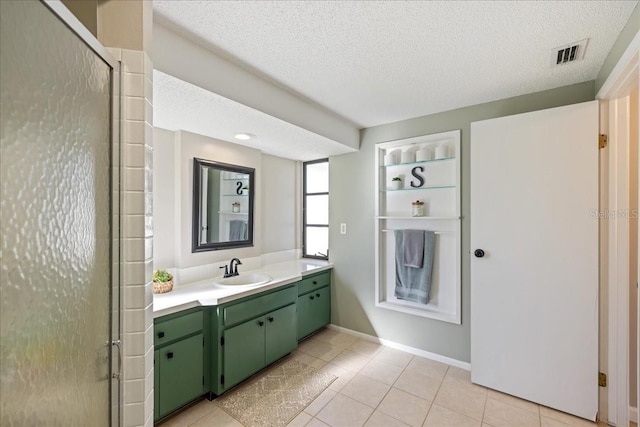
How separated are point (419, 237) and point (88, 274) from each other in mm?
2443

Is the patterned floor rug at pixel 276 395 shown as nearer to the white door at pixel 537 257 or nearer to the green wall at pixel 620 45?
the white door at pixel 537 257

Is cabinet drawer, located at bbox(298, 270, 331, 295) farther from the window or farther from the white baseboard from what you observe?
the white baseboard

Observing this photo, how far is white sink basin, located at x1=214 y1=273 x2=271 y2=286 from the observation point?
2.46m

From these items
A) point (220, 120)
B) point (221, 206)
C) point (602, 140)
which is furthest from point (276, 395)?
point (602, 140)

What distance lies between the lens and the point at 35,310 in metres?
0.61

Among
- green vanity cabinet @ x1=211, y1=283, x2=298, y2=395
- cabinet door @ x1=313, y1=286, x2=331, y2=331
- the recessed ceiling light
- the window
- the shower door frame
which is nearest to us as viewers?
the shower door frame

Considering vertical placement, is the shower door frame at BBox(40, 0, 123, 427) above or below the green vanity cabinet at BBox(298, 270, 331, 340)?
above

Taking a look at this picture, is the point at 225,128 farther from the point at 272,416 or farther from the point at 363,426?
the point at 363,426

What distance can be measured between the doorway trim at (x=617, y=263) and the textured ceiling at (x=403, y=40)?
1.25ft

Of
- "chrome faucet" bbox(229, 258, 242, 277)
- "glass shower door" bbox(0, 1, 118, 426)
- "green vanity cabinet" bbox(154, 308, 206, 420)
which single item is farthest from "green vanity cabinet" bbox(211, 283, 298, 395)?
"glass shower door" bbox(0, 1, 118, 426)

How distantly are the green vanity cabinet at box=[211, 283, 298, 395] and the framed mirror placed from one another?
74 centimetres

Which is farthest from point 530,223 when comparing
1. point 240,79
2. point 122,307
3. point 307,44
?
point 122,307

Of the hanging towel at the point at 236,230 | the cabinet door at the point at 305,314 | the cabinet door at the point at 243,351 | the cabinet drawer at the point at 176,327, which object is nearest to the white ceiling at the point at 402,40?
the hanging towel at the point at 236,230

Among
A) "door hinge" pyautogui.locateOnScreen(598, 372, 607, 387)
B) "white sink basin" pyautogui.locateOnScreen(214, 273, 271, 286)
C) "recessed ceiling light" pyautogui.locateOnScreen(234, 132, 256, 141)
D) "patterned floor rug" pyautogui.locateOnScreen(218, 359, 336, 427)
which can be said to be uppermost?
"recessed ceiling light" pyautogui.locateOnScreen(234, 132, 256, 141)
